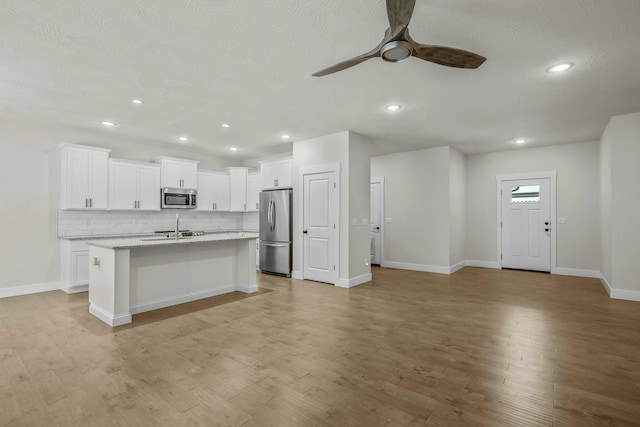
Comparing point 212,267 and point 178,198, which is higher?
point 178,198

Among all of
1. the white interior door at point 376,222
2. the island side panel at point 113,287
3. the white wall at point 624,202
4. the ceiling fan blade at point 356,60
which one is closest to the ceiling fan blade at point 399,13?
the ceiling fan blade at point 356,60

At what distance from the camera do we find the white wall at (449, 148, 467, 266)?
22.0ft

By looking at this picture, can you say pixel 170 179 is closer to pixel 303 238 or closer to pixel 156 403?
pixel 303 238

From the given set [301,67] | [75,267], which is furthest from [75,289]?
[301,67]

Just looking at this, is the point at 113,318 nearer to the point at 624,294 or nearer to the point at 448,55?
the point at 448,55

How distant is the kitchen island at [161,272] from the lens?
11.9 feet

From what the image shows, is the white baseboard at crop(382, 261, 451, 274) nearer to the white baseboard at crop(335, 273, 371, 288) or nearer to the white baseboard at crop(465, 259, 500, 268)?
the white baseboard at crop(465, 259, 500, 268)

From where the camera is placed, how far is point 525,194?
22.7 ft

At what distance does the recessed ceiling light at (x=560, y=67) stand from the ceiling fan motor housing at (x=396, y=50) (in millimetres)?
1921

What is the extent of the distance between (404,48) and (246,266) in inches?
155

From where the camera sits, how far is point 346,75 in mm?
3316

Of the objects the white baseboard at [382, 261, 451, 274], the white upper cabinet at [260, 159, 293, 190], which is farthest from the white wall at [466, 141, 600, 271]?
the white upper cabinet at [260, 159, 293, 190]

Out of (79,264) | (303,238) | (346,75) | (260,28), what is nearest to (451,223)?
(303,238)

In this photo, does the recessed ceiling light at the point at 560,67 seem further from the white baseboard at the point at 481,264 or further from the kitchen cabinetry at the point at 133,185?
the kitchen cabinetry at the point at 133,185
